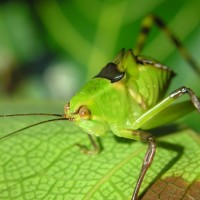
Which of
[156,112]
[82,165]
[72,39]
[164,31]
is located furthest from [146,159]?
[72,39]

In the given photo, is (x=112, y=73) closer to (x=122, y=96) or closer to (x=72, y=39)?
(x=122, y=96)

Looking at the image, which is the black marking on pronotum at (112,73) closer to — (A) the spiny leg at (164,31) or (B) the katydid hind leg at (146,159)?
(B) the katydid hind leg at (146,159)

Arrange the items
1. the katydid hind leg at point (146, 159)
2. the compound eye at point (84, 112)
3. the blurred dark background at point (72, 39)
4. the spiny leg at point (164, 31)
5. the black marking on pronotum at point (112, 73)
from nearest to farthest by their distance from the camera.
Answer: the katydid hind leg at point (146, 159) < the compound eye at point (84, 112) < the black marking on pronotum at point (112, 73) < the spiny leg at point (164, 31) < the blurred dark background at point (72, 39)

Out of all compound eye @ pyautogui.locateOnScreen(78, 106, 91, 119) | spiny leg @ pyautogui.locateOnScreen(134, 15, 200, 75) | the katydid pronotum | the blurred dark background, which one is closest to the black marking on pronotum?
the katydid pronotum

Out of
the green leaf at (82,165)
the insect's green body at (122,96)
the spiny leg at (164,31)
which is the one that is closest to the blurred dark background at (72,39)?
the spiny leg at (164,31)

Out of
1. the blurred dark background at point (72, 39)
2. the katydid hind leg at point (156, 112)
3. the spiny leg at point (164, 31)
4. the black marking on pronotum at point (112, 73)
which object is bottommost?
the katydid hind leg at point (156, 112)

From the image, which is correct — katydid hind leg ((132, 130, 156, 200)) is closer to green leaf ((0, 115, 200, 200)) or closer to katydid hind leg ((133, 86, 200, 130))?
green leaf ((0, 115, 200, 200))

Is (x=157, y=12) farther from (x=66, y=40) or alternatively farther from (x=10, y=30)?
(x=10, y=30)
